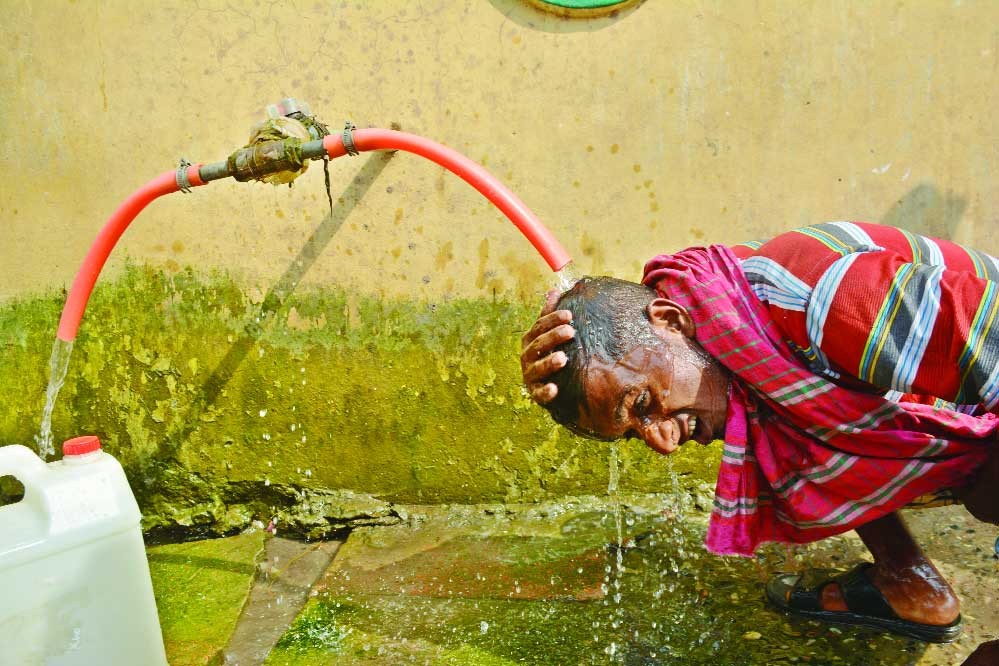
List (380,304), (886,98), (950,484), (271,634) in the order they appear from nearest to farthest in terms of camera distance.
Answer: (950,484) < (271,634) < (886,98) < (380,304)

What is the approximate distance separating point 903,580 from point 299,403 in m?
2.07

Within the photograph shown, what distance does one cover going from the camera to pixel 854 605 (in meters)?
2.04

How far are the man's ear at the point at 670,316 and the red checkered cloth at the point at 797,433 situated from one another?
0.07ft

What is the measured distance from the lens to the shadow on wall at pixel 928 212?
2.64m

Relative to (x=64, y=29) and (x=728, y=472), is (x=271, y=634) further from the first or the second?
(x=64, y=29)

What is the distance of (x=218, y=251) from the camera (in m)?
2.80

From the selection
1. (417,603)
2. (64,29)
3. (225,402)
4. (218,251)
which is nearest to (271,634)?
(417,603)

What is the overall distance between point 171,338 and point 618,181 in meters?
1.78

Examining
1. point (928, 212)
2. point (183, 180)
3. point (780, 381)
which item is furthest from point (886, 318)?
point (183, 180)

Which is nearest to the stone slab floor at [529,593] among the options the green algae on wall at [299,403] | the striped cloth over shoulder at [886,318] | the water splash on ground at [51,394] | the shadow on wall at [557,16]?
the green algae on wall at [299,403]

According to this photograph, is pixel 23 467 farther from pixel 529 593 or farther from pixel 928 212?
pixel 928 212

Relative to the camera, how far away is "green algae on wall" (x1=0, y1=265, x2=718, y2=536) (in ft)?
9.20

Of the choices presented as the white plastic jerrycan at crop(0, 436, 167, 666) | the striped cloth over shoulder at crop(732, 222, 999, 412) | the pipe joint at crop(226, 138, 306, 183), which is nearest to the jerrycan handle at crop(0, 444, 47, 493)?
the white plastic jerrycan at crop(0, 436, 167, 666)

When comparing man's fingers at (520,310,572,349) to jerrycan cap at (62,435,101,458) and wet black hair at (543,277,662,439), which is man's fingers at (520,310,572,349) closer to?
wet black hair at (543,277,662,439)
